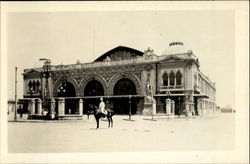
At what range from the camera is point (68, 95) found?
3.07 metres

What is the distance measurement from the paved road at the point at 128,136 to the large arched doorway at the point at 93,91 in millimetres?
198

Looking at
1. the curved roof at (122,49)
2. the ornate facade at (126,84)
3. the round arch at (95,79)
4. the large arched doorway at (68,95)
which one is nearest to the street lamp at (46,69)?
the ornate facade at (126,84)

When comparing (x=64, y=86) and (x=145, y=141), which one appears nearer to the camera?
(x=145, y=141)

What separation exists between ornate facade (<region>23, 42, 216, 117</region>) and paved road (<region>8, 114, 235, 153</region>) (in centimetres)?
11

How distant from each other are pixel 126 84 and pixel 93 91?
28cm

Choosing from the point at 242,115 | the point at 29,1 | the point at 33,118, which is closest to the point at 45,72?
the point at 33,118

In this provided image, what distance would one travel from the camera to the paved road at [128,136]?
113 inches

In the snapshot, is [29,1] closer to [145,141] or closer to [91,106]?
[91,106]

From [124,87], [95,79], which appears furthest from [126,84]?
[95,79]

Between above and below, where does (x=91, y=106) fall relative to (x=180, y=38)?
below

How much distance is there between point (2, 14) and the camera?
2.85 m

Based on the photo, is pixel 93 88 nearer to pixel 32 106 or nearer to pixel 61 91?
pixel 61 91

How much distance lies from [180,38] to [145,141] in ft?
2.81

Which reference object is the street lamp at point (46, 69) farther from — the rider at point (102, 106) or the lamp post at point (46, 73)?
the rider at point (102, 106)
